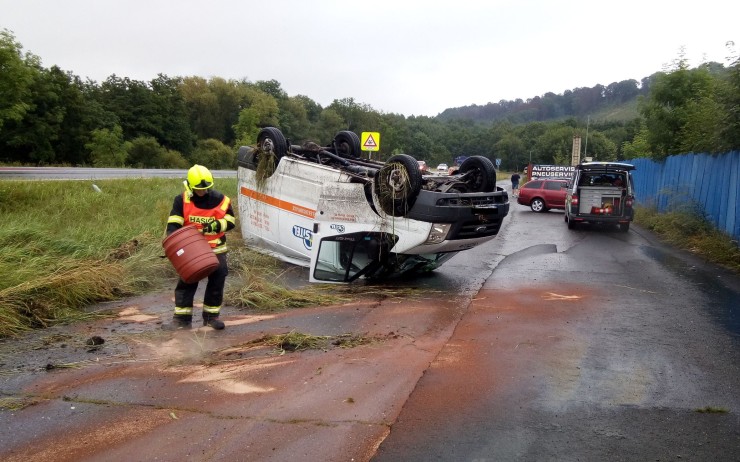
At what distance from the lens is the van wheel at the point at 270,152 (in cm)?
888

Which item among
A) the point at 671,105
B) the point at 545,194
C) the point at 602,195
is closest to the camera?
the point at 602,195

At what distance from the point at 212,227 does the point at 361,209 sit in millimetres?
2132

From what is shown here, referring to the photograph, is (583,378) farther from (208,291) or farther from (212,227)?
(212,227)

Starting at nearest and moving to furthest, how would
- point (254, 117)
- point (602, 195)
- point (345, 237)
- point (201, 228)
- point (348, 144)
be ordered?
1. point (201, 228)
2. point (345, 237)
3. point (348, 144)
4. point (602, 195)
5. point (254, 117)

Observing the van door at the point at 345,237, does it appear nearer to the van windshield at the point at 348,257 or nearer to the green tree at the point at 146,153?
the van windshield at the point at 348,257

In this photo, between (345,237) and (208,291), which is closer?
(208,291)

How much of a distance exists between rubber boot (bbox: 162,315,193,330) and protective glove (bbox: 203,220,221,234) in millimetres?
919

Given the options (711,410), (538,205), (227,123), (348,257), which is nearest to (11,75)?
(348,257)

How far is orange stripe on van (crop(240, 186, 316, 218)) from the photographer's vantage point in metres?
8.34

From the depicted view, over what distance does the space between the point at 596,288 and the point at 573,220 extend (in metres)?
8.92

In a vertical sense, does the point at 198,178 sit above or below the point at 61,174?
above

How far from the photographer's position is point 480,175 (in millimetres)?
8031

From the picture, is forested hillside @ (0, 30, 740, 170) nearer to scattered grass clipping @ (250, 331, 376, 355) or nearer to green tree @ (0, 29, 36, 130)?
green tree @ (0, 29, 36, 130)

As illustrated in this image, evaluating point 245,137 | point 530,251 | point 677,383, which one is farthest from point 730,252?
point 245,137
